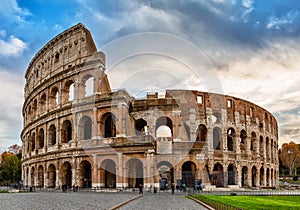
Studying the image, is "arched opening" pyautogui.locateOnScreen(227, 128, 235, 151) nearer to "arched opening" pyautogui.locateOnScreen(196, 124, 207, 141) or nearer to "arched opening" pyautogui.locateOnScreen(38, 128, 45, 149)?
"arched opening" pyautogui.locateOnScreen(196, 124, 207, 141)

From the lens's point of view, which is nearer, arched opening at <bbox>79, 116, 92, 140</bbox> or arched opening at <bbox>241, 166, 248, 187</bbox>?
arched opening at <bbox>79, 116, 92, 140</bbox>

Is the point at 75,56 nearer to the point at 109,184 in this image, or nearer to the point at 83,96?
the point at 83,96

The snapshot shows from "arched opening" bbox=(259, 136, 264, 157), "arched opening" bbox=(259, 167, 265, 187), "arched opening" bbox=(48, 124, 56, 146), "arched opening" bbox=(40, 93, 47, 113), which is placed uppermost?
"arched opening" bbox=(40, 93, 47, 113)

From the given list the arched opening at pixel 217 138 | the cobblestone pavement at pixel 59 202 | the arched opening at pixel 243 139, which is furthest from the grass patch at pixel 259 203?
the arched opening at pixel 243 139

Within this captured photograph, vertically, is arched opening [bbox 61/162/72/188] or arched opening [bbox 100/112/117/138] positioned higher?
arched opening [bbox 100/112/117/138]

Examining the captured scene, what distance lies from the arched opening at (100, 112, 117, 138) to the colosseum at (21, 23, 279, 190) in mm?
20

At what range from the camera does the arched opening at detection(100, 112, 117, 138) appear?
3503cm

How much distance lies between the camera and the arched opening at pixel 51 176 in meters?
38.0

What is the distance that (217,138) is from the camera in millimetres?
40844

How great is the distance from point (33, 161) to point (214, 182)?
67.2 feet

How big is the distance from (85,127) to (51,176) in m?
6.32

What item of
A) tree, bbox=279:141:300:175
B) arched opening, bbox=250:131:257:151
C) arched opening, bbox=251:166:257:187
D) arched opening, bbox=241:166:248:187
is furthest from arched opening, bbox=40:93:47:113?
tree, bbox=279:141:300:175

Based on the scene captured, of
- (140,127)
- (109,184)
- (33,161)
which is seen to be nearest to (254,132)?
(140,127)

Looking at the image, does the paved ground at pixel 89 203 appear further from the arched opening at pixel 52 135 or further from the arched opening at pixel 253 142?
the arched opening at pixel 253 142
